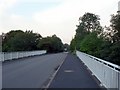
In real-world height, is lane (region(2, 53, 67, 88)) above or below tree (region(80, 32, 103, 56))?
below

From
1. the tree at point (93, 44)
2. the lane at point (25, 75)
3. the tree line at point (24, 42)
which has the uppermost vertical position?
the tree line at point (24, 42)

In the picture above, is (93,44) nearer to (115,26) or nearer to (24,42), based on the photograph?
(115,26)

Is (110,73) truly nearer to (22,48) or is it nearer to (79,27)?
(79,27)

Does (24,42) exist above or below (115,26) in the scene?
below

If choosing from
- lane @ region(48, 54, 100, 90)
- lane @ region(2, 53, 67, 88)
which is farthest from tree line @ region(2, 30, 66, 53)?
lane @ region(48, 54, 100, 90)

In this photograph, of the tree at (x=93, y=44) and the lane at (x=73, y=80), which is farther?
the tree at (x=93, y=44)

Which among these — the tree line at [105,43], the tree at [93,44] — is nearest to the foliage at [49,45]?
the tree line at [105,43]

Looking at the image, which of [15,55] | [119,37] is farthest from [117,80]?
[119,37]

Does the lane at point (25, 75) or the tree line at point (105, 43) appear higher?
the tree line at point (105, 43)

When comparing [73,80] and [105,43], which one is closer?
[73,80]

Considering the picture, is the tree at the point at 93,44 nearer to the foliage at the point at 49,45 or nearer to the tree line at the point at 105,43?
the tree line at the point at 105,43

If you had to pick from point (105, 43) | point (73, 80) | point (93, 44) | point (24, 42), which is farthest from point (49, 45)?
point (73, 80)

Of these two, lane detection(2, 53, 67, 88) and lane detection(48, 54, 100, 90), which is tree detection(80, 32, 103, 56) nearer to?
lane detection(2, 53, 67, 88)

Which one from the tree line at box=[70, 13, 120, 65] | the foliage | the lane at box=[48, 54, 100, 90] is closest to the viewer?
the lane at box=[48, 54, 100, 90]
